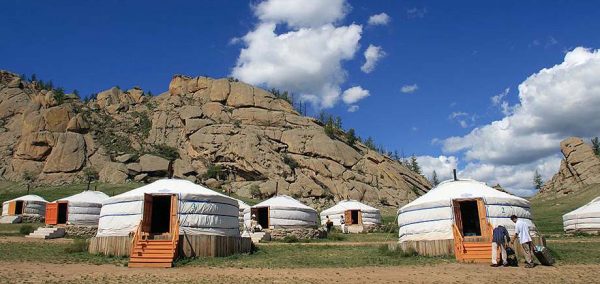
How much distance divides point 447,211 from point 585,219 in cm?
1584

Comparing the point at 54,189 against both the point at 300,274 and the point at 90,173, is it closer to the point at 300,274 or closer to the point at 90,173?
the point at 90,173

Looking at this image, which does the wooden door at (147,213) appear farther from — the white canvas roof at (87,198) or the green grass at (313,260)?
the white canvas roof at (87,198)

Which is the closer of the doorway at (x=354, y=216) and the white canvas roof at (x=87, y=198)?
the white canvas roof at (x=87, y=198)

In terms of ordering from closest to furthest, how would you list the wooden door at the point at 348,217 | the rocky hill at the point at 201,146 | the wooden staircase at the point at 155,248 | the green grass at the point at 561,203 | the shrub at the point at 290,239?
the wooden staircase at the point at 155,248 → the shrub at the point at 290,239 → the wooden door at the point at 348,217 → the green grass at the point at 561,203 → the rocky hill at the point at 201,146

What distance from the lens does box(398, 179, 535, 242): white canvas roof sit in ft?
50.7

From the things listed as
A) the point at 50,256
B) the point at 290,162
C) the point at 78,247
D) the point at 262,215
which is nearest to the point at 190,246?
the point at 78,247

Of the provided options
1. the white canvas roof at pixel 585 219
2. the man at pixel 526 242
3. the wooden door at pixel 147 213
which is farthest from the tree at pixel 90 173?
the man at pixel 526 242

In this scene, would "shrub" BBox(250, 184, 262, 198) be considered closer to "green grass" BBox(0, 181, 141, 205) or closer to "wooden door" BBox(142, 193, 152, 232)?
"green grass" BBox(0, 181, 141, 205)

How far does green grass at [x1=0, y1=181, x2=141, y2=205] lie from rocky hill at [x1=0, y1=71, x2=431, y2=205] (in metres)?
2.15

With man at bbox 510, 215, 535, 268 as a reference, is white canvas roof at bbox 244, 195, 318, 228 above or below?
above

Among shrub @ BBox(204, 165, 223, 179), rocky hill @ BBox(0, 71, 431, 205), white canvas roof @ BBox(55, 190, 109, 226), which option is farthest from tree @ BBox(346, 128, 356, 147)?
white canvas roof @ BBox(55, 190, 109, 226)

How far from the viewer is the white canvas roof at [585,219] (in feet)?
85.9

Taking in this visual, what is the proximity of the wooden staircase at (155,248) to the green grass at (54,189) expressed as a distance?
108 ft

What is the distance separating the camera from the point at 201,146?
203ft
